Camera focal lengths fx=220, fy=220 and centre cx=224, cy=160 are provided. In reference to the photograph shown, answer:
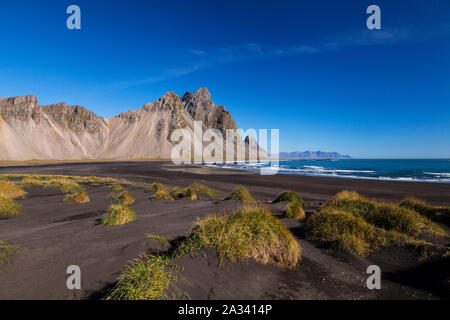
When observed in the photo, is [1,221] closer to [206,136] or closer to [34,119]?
[34,119]

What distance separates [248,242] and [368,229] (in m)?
4.39

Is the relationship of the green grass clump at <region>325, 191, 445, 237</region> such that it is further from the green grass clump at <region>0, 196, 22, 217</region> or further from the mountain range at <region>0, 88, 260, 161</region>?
the mountain range at <region>0, 88, 260, 161</region>

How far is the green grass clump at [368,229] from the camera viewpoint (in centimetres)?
661

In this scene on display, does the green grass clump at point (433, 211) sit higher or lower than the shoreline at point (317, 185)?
higher

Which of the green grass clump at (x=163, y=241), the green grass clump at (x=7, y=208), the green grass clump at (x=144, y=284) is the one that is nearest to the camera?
the green grass clump at (x=144, y=284)

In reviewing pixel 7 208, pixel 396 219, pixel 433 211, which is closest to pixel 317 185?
pixel 433 211

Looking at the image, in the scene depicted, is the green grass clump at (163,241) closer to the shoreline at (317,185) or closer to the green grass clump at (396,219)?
the green grass clump at (396,219)

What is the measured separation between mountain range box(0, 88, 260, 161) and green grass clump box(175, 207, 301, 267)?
133233mm

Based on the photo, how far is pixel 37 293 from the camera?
431cm

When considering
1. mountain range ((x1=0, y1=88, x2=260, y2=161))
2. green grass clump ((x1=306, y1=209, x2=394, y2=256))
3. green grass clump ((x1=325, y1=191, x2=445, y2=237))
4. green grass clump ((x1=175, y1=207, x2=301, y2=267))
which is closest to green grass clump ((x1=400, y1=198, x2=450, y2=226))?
green grass clump ((x1=325, y1=191, x2=445, y2=237))

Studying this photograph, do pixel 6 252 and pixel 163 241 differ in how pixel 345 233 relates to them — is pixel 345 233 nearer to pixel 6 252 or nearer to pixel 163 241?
pixel 163 241

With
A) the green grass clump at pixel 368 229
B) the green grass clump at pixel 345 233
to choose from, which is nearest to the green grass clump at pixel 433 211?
the green grass clump at pixel 368 229

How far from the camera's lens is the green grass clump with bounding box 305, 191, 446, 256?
260 inches

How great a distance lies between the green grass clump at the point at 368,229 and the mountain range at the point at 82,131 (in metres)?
135
